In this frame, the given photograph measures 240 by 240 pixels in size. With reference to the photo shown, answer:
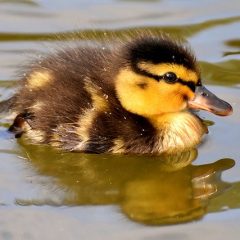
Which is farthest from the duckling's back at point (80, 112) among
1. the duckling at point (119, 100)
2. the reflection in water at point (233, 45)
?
the reflection in water at point (233, 45)

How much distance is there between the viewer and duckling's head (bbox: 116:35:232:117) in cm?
331

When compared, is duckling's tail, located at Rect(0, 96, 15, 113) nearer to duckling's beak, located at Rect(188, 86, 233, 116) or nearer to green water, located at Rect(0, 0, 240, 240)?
green water, located at Rect(0, 0, 240, 240)

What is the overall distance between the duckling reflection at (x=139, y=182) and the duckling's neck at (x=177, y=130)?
39 mm

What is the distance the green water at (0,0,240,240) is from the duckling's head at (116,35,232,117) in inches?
6.4

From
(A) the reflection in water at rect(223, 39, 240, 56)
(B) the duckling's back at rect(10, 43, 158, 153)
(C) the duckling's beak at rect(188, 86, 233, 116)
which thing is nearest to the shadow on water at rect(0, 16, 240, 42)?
(A) the reflection in water at rect(223, 39, 240, 56)

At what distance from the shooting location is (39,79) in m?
3.44

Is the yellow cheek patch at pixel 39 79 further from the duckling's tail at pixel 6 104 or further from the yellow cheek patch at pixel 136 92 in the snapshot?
the yellow cheek patch at pixel 136 92

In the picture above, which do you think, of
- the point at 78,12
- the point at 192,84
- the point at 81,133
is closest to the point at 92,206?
the point at 81,133

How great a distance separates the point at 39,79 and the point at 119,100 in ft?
0.94

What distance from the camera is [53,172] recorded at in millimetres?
3281

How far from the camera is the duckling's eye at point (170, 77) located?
10.9 feet

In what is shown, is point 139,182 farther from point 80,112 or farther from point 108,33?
point 108,33

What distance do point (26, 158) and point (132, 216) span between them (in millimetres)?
564

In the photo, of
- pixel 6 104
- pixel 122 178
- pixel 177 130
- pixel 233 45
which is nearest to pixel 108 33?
pixel 233 45
